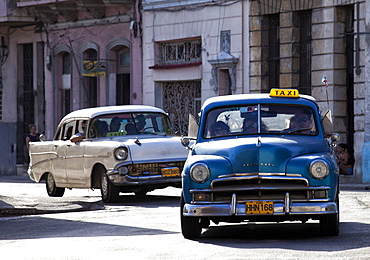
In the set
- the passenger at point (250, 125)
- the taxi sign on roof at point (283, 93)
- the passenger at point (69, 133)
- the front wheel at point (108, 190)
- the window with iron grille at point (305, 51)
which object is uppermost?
the window with iron grille at point (305, 51)

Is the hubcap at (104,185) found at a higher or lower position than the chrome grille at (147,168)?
lower

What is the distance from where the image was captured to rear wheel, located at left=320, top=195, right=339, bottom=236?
453 inches

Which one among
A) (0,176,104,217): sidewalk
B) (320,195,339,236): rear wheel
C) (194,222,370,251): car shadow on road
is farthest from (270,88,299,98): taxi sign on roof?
(0,176,104,217): sidewalk

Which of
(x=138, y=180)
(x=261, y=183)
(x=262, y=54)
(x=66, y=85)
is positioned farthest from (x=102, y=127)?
(x=66, y=85)

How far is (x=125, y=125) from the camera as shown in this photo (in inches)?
789

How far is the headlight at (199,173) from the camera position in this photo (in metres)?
11.6

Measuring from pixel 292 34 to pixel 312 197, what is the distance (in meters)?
18.2

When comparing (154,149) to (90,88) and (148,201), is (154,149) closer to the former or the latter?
(148,201)

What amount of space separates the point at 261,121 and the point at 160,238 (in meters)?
1.90

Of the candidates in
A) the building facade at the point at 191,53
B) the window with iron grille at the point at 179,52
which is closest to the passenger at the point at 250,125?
the building facade at the point at 191,53

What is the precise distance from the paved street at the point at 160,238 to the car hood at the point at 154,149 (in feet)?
6.29

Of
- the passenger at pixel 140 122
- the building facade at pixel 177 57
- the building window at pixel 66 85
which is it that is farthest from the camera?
the building window at pixel 66 85

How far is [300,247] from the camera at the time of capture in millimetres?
10539

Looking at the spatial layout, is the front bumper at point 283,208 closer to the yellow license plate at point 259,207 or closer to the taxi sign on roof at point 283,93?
the yellow license plate at point 259,207
